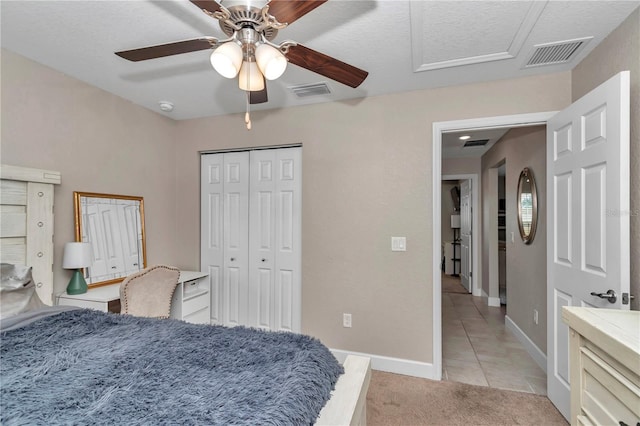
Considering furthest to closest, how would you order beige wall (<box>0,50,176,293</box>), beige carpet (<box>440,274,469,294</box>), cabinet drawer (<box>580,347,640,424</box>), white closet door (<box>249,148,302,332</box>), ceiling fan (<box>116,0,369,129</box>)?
beige carpet (<box>440,274,469,294</box>) < white closet door (<box>249,148,302,332</box>) < beige wall (<box>0,50,176,293</box>) < ceiling fan (<box>116,0,369,129</box>) < cabinet drawer (<box>580,347,640,424</box>)

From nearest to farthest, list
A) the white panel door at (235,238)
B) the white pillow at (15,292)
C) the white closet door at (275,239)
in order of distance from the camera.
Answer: the white pillow at (15,292), the white closet door at (275,239), the white panel door at (235,238)

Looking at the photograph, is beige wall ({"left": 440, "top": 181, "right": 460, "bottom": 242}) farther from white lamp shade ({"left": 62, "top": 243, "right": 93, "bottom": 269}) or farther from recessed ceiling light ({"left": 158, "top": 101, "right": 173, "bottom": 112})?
white lamp shade ({"left": 62, "top": 243, "right": 93, "bottom": 269})

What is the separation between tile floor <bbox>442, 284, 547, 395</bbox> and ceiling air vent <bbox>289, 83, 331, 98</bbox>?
265cm

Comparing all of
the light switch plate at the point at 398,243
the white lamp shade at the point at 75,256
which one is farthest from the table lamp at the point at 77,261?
the light switch plate at the point at 398,243

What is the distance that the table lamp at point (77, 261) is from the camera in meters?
2.24

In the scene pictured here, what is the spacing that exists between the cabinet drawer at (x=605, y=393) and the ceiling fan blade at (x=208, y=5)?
1937 mm

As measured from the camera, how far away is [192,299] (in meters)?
2.96

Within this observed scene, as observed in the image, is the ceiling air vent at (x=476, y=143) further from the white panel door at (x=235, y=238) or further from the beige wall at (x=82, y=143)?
the beige wall at (x=82, y=143)

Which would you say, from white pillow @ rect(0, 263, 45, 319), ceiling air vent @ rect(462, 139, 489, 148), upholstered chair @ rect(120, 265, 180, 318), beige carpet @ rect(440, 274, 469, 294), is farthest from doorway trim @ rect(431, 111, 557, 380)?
beige carpet @ rect(440, 274, 469, 294)

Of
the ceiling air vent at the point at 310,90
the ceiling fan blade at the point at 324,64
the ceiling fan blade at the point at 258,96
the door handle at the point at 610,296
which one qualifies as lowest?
the door handle at the point at 610,296

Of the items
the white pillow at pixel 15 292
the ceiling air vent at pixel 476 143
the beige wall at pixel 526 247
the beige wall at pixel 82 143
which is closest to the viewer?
the white pillow at pixel 15 292

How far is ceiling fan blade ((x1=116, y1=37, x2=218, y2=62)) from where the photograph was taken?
4.32 feet

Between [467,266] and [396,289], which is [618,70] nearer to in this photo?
[396,289]

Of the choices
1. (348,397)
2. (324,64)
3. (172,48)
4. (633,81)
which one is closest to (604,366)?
(348,397)
